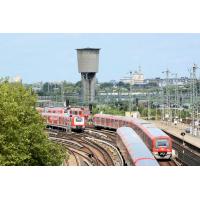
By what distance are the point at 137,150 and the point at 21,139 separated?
355cm

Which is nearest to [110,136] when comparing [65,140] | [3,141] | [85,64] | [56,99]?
[65,140]

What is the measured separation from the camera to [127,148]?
1475 cm

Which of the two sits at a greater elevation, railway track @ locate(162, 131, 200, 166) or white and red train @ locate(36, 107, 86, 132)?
white and red train @ locate(36, 107, 86, 132)

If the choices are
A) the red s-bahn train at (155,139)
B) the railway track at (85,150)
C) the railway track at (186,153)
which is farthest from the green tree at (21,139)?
the railway track at (186,153)

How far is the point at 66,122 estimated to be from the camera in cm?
3002

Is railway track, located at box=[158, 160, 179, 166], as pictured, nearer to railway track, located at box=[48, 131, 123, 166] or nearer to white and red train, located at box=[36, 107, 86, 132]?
railway track, located at box=[48, 131, 123, 166]

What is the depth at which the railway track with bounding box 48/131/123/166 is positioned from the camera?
18719 mm

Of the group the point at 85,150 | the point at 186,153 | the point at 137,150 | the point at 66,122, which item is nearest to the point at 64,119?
the point at 66,122

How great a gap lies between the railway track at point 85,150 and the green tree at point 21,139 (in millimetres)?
4338

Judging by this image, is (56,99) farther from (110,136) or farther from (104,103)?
(110,136)

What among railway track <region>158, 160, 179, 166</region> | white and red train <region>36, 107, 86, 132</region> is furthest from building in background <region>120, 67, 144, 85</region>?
railway track <region>158, 160, 179, 166</region>

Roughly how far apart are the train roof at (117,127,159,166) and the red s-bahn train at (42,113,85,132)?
11.4 m

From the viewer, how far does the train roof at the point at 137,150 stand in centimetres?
1174
